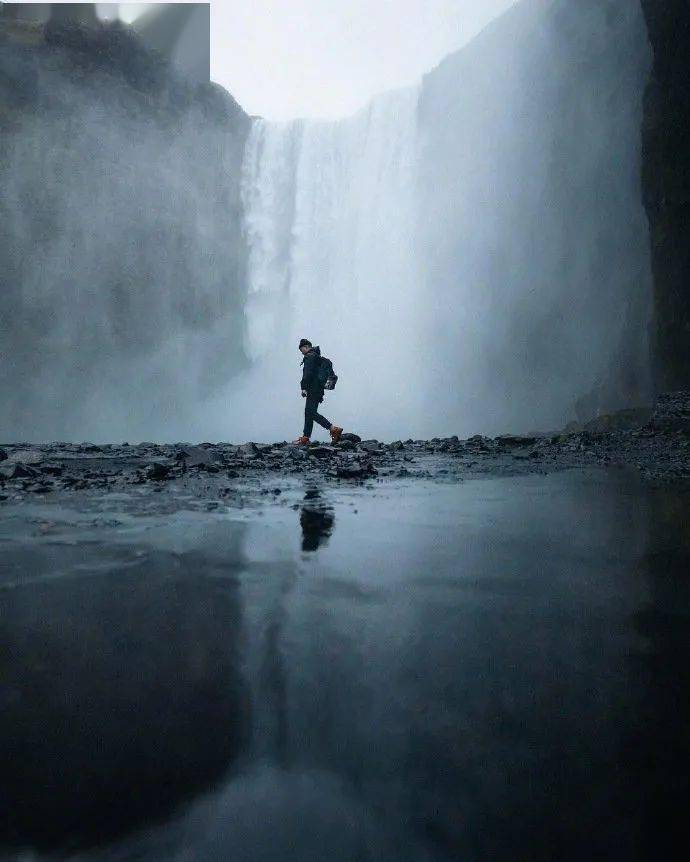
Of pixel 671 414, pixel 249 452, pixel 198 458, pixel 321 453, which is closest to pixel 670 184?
pixel 671 414

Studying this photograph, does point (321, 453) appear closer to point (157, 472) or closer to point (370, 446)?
point (370, 446)

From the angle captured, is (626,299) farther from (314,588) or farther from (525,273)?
(314,588)

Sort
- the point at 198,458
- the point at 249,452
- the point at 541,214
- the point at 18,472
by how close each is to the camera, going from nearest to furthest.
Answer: the point at 18,472, the point at 198,458, the point at 249,452, the point at 541,214

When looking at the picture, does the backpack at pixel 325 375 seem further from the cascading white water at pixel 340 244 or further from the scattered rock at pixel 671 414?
the cascading white water at pixel 340 244

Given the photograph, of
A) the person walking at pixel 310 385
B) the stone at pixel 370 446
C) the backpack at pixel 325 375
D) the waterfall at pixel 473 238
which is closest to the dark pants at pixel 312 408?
the person walking at pixel 310 385

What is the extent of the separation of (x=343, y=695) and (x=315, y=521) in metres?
2.02

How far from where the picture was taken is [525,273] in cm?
2872

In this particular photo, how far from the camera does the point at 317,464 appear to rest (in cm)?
682

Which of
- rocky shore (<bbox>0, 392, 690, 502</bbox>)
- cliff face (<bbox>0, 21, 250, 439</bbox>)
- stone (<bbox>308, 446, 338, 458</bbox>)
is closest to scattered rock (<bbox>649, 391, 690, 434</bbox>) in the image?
rocky shore (<bbox>0, 392, 690, 502</bbox>)

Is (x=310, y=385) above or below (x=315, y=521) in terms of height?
above

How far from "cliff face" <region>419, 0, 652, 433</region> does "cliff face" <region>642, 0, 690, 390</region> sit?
427cm

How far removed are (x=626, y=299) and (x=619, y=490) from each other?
2161cm

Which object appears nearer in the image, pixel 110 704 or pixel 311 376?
pixel 110 704

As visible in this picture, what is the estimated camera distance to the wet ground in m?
0.79
